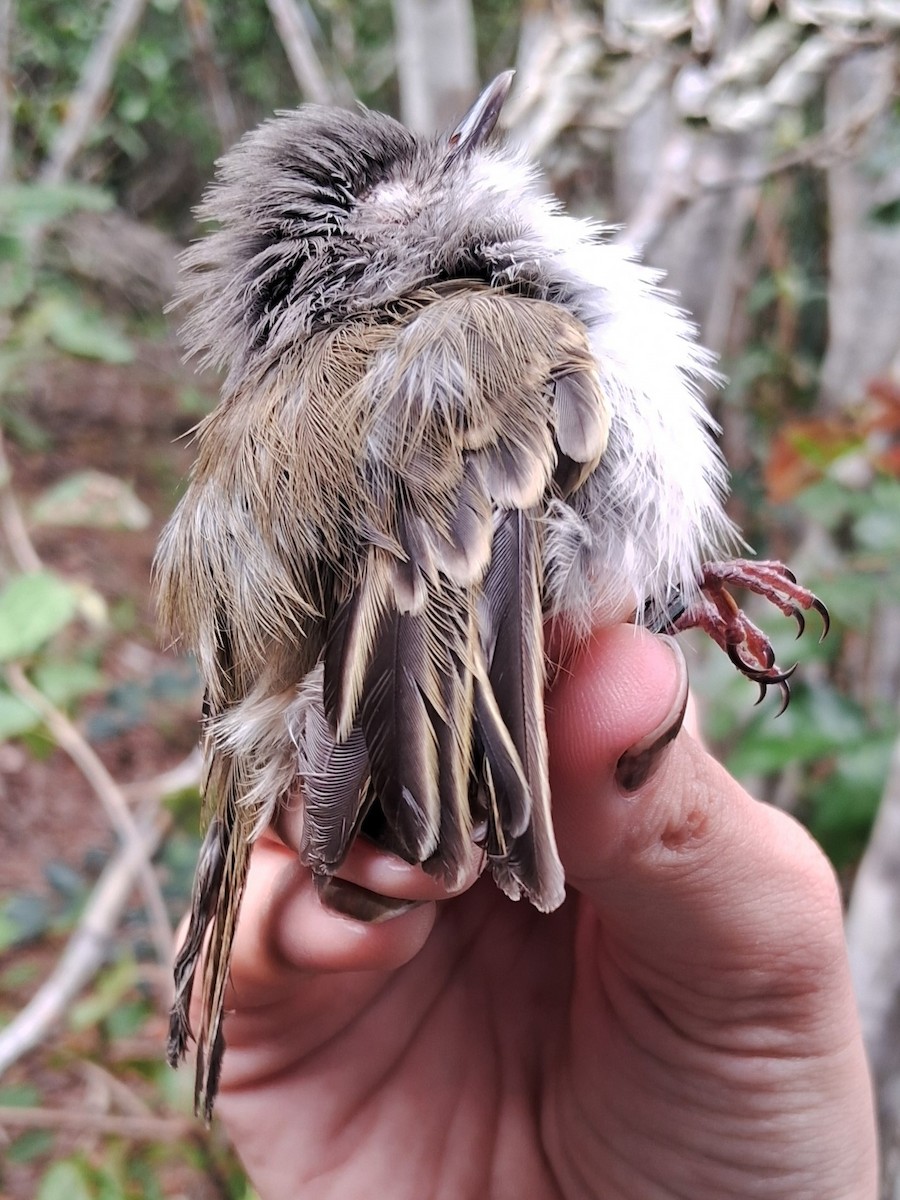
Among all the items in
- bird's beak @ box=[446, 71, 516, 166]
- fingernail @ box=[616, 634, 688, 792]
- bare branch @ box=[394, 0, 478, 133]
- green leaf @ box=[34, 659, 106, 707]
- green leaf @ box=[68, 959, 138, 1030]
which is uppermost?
bare branch @ box=[394, 0, 478, 133]

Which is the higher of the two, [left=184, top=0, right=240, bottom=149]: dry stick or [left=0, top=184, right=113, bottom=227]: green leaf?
[left=184, top=0, right=240, bottom=149]: dry stick

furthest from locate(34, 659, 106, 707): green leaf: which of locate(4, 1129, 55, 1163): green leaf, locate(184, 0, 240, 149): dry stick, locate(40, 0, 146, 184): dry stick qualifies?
locate(184, 0, 240, 149): dry stick

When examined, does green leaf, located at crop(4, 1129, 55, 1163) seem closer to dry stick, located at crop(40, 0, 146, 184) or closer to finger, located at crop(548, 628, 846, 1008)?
finger, located at crop(548, 628, 846, 1008)

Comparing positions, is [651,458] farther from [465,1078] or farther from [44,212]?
[44,212]

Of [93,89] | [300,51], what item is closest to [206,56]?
[93,89]

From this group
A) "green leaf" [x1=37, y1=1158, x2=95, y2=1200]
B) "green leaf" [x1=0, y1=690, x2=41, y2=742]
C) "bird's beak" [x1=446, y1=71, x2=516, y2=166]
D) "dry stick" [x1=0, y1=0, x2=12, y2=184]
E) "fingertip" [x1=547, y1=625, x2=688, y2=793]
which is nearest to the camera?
"fingertip" [x1=547, y1=625, x2=688, y2=793]

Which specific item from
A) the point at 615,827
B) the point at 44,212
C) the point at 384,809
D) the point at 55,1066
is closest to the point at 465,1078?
the point at 615,827

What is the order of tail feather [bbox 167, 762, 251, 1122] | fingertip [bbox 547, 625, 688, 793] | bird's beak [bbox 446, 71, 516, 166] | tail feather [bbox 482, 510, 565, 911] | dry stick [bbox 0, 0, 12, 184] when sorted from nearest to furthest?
tail feather [bbox 482, 510, 565, 911] → fingertip [bbox 547, 625, 688, 793] → tail feather [bbox 167, 762, 251, 1122] → bird's beak [bbox 446, 71, 516, 166] → dry stick [bbox 0, 0, 12, 184]
